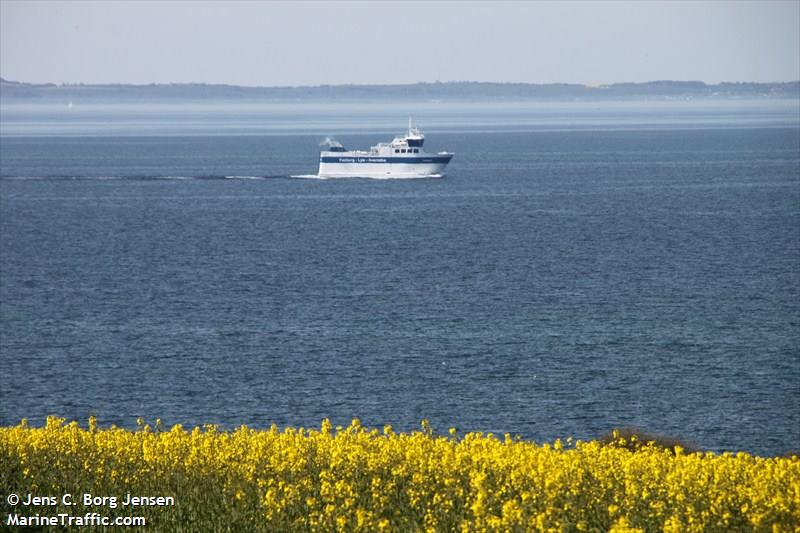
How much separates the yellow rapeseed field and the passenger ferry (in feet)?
446

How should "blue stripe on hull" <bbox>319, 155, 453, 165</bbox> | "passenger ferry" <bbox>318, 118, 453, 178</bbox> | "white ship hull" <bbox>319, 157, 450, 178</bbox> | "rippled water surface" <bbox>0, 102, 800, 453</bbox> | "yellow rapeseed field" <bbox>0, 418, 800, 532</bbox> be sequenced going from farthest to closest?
"white ship hull" <bbox>319, 157, 450, 178</bbox>
"passenger ferry" <bbox>318, 118, 453, 178</bbox>
"blue stripe on hull" <bbox>319, 155, 453, 165</bbox>
"rippled water surface" <bbox>0, 102, 800, 453</bbox>
"yellow rapeseed field" <bbox>0, 418, 800, 532</bbox>

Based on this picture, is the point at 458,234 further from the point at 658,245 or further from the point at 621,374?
the point at 621,374

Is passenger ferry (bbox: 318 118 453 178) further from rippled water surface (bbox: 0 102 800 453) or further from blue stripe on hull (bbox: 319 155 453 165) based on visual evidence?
rippled water surface (bbox: 0 102 800 453)

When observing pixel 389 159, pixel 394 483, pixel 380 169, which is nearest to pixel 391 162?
pixel 389 159

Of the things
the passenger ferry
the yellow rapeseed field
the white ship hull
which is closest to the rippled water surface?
the yellow rapeseed field

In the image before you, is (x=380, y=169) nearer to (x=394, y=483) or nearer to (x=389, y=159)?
(x=389, y=159)

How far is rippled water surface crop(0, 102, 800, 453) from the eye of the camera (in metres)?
39.8

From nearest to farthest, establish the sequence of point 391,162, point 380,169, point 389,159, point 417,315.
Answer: point 417,315, point 391,162, point 389,159, point 380,169

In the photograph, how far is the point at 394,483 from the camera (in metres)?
14.0

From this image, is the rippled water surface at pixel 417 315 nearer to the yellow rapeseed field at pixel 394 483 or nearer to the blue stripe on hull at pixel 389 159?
the yellow rapeseed field at pixel 394 483

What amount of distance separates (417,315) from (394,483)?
43.5 m

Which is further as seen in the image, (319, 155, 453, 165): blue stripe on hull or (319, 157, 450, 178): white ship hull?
(319, 157, 450, 178): white ship hull

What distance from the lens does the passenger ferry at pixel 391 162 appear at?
5965 inches

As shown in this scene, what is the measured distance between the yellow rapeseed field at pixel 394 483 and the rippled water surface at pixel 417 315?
71.5 ft
